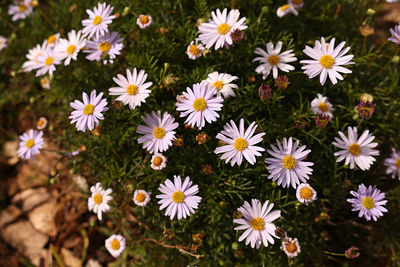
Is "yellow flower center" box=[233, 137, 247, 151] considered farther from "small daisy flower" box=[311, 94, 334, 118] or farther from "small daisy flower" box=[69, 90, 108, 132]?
"small daisy flower" box=[69, 90, 108, 132]

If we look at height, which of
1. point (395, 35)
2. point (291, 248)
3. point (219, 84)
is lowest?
point (291, 248)

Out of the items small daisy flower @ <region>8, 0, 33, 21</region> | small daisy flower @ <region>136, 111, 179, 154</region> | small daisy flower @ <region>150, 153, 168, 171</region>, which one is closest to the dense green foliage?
small daisy flower @ <region>150, 153, 168, 171</region>

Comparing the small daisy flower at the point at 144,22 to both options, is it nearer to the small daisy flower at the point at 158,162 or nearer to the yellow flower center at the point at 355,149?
the small daisy flower at the point at 158,162

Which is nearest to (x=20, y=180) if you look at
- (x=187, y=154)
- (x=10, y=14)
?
(x=10, y=14)

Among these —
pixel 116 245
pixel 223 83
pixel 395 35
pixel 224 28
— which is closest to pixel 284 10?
pixel 224 28

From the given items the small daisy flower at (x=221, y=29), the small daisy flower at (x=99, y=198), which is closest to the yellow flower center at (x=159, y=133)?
the small daisy flower at (x=99, y=198)

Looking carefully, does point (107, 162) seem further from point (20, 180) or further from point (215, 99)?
point (20, 180)

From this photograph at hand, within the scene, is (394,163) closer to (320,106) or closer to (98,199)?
(320,106)
